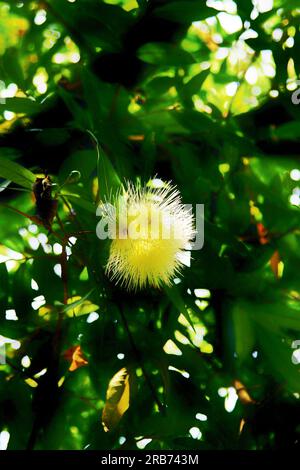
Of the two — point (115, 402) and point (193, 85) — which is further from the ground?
point (193, 85)

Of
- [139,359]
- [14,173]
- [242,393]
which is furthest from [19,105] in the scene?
[242,393]

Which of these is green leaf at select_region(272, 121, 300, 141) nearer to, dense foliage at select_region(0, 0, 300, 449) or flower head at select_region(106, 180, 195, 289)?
dense foliage at select_region(0, 0, 300, 449)

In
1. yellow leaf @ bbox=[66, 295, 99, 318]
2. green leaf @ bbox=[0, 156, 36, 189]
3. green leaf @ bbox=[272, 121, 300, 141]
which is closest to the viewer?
green leaf @ bbox=[0, 156, 36, 189]

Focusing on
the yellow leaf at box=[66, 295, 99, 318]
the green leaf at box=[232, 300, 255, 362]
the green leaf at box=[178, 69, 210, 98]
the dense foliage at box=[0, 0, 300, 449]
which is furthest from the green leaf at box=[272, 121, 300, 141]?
the yellow leaf at box=[66, 295, 99, 318]

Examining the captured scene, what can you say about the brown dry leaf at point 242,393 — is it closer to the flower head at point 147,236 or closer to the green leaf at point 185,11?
→ the flower head at point 147,236

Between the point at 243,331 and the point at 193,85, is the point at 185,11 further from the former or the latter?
the point at 243,331

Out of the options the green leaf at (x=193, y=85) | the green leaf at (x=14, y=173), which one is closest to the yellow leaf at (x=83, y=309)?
the green leaf at (x=14, y=173)
